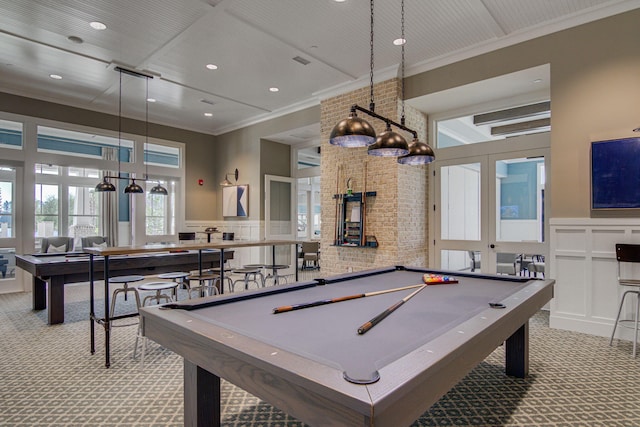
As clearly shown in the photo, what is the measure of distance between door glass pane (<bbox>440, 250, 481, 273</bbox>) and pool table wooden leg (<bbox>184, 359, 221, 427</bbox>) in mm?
4845

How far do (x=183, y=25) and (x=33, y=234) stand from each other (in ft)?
16.6

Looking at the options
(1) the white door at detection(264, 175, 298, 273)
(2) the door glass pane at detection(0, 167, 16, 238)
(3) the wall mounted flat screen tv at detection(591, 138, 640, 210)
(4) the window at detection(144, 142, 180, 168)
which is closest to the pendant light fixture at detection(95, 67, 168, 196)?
(4) the window at detection(144, 142, 180, 168)

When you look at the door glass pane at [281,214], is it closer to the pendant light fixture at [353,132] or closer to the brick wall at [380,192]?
the brick wall at [380,192]

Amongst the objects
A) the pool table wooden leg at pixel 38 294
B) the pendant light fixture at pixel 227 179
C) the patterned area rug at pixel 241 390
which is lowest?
the patterned area rug at pixel 241 390

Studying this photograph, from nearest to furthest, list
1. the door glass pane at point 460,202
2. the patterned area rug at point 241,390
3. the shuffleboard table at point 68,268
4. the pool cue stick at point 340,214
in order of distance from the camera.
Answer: the patterned area rug at point 241,390 → the shuffleboard table at point 68,268 → the door glass pane at point 460,202 → the pool cue stick at point 340,214

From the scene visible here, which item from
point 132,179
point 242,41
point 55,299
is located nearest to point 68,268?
point 55,299

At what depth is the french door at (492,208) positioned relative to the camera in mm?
5059

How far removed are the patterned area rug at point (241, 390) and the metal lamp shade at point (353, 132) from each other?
78.2 inches

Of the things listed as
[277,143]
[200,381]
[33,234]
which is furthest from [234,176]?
[200,381]

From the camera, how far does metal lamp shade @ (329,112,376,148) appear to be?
2617mm

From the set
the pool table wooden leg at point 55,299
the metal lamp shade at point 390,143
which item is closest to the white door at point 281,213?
the pool table wooden leg at point 55,299

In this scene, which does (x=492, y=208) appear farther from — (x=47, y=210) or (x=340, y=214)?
(x=47, y=210)

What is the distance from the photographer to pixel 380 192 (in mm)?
5605

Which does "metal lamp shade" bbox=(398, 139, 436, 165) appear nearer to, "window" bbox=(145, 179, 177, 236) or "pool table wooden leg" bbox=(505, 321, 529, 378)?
"pool table wooden leg" bbox=(505, 321, 529, 378)
